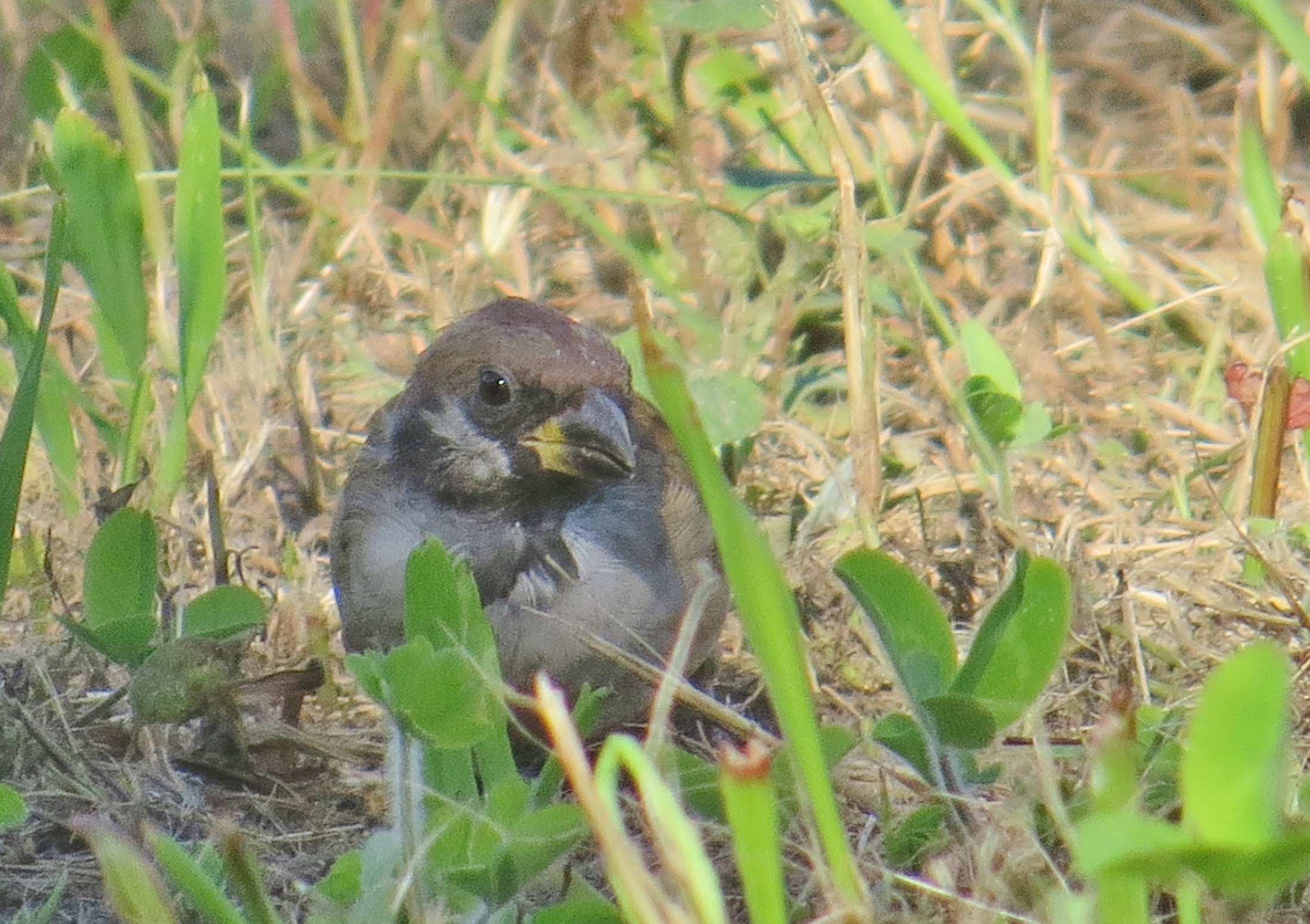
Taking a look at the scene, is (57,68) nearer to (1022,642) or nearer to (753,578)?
(1022,642)

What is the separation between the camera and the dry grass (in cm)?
293

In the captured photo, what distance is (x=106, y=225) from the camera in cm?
353

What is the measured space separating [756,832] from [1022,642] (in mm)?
724

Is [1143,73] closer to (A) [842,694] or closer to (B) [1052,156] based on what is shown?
(B) [1052,156]

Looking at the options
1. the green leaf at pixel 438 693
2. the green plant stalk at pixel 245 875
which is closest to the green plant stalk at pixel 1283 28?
the green leaf at pixel 438 693

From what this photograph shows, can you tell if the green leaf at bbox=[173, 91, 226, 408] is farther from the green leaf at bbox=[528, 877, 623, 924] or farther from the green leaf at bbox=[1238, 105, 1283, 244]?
the green leaf at bbox=[1238, 105, 1283, 244]

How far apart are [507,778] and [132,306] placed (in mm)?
1680

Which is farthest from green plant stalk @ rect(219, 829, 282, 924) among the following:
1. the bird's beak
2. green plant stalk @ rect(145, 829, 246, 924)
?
the bird's beak

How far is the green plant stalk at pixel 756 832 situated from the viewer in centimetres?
178

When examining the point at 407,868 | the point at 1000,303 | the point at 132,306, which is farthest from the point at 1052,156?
the point at 407,868

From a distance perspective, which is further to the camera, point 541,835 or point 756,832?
point 541,835

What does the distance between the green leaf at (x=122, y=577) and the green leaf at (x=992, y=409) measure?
149 centimetres

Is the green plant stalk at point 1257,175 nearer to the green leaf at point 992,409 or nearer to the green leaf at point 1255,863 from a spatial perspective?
the green leaf at point 992,409

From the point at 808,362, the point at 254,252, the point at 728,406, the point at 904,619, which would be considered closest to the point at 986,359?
the point at 728,406
